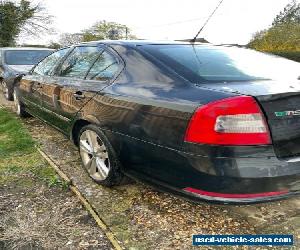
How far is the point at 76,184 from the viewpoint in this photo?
3.64 metres

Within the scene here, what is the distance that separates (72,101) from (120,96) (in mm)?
966

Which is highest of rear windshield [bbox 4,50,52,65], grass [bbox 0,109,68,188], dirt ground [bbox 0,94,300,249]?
rear windshield [bbox 4,50,52,65]

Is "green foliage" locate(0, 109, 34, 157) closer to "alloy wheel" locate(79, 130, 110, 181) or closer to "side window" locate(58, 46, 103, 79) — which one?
"side window" locate(58, 46, 103, 79)

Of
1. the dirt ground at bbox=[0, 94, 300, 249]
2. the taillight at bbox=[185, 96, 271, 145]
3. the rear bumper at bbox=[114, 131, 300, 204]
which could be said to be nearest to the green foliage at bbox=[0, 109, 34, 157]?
the dirt ground at bbox=[0, 94, 300, 249]

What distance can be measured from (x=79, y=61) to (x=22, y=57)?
18.7ft

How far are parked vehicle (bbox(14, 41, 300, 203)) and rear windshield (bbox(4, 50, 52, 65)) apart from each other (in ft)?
18.2

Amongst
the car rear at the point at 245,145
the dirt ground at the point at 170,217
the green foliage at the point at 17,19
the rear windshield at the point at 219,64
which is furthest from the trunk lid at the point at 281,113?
the green foliage at the point at 17,19

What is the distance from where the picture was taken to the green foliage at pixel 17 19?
34031 millimetres

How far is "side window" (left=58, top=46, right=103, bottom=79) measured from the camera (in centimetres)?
379

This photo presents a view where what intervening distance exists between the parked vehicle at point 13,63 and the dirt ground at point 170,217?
512cm

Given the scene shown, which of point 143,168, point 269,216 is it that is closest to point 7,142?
point 143,168

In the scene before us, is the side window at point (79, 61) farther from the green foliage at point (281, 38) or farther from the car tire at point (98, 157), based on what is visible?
the green foliage at point (281, 38)

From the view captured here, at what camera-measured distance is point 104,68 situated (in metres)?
3.49

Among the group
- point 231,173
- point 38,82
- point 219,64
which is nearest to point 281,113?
point 231,173
